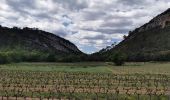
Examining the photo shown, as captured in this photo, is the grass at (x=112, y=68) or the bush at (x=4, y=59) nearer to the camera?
the grass at (x=112, y=68)

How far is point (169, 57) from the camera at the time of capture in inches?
5492

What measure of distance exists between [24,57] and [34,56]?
5.18 meters

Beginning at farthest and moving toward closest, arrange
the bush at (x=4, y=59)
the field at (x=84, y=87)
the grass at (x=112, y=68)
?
1. the bush at (x=4, y=59)
2. the grass at (x=112, y=68)
3. the field at (x=84, y=87)

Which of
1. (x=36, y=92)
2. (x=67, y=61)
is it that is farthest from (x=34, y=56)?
(x=36, y=92)

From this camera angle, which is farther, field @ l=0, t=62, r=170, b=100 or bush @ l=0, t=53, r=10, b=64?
bush @ l=0, t=53, r=10, b=64

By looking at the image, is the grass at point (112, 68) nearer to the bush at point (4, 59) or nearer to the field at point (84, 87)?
the field at point (84, 87)

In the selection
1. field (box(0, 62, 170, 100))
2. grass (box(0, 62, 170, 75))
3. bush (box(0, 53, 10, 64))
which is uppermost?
bush (box(0, 53, 10, 64))

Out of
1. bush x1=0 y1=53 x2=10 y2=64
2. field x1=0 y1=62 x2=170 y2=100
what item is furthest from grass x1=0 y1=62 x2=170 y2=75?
bush x1=0 y1=53 x2=10 y2=64

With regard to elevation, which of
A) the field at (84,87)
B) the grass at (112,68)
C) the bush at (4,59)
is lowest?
the field at (84,87)

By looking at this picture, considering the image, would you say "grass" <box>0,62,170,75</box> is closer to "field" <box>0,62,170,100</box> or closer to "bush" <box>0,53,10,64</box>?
"field" <box>0,62,170,100</box>

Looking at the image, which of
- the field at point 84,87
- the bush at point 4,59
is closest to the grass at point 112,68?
the field at point 84,87

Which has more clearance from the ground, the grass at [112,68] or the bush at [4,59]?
the bush at [4,59]

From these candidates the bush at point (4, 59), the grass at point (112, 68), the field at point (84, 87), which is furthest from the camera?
the bush at point (4, 59)

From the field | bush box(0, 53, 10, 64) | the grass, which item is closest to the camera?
the field
